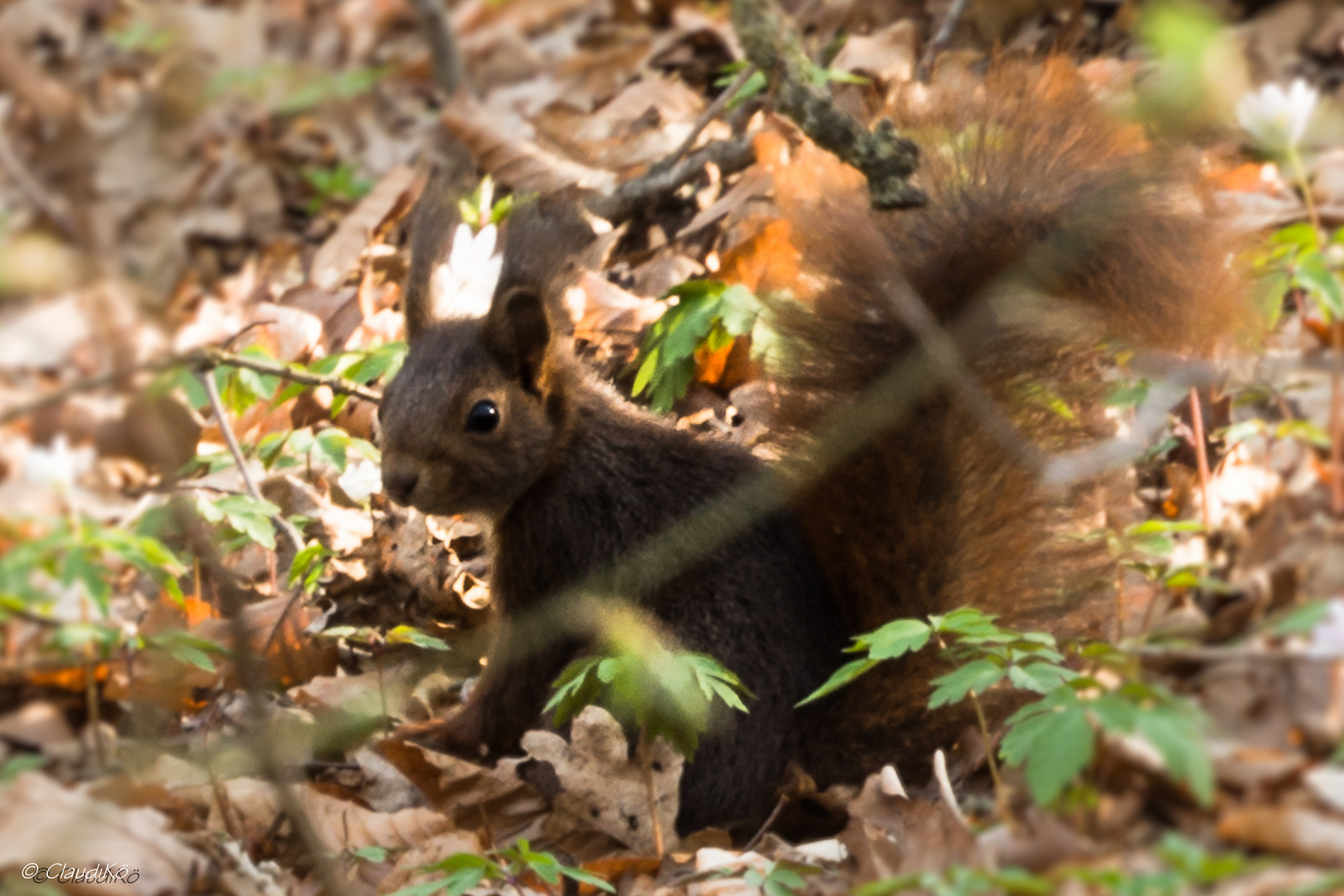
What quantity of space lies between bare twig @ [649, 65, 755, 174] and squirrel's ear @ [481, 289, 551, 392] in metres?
1.71

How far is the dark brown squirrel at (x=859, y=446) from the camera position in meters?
3.11

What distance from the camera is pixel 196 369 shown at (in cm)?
263

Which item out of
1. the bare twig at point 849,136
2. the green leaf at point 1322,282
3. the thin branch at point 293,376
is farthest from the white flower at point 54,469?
the green leaf at point 1322,282

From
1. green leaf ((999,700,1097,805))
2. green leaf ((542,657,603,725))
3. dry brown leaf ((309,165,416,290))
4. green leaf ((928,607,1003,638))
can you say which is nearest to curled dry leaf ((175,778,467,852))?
green leaf ((542,657,603,725))

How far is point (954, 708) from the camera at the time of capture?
10.9 ft

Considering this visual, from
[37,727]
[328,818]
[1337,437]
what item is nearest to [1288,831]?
[1337,437]

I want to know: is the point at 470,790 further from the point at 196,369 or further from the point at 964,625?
Result: the point at 964,625

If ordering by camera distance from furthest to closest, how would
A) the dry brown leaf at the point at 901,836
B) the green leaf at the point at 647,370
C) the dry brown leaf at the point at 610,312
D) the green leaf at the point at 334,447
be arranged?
the dry brown leaf at the point at 610,312, the green leaf at the point at 647,370, the green leaf at the point at 334,447, the dry brown leaf at the point at 901,836

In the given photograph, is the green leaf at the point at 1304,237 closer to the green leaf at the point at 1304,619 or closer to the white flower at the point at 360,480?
the green leaf at the point at 1304,619

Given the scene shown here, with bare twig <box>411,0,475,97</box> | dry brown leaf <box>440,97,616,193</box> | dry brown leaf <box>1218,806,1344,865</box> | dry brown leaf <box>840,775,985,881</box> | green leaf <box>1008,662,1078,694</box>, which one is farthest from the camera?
bare twig <box>411,0,475,97</box>

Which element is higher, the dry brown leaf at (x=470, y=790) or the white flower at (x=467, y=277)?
the white flower at (x=467, y=277)

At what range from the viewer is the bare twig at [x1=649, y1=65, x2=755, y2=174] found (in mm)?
5148

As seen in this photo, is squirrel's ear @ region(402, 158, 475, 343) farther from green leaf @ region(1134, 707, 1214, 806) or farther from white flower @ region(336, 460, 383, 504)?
green leaf @ region(1134, 707, 1214, 806)

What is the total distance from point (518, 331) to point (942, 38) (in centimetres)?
259
